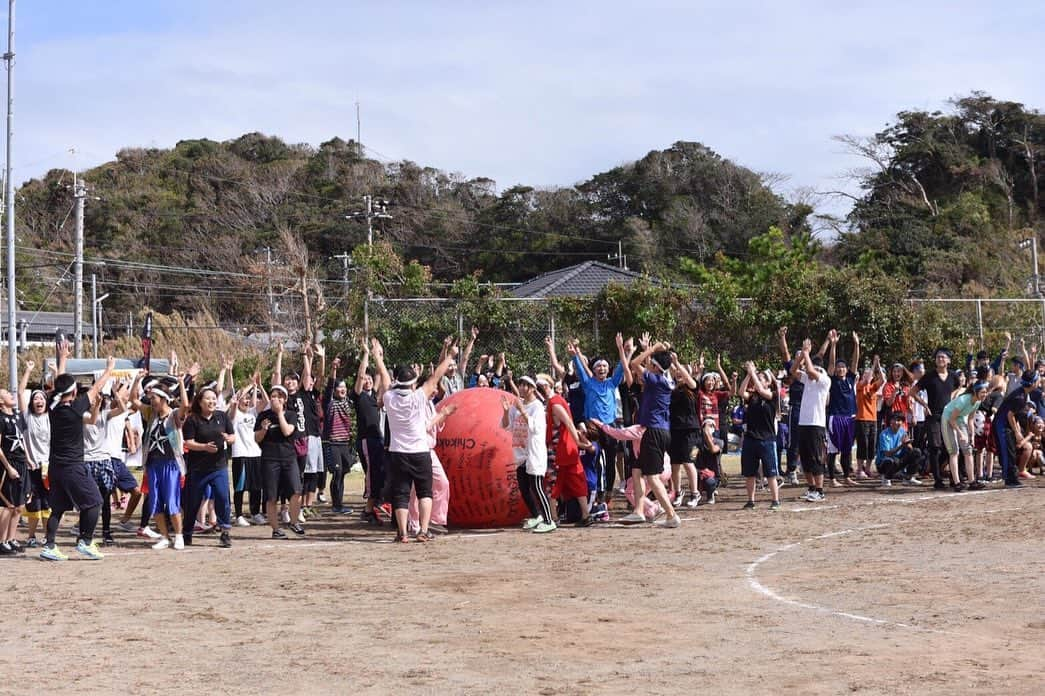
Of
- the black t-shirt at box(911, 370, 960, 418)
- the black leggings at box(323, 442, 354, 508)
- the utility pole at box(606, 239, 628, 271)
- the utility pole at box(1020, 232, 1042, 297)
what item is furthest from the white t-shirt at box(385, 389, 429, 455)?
the utility pole at box(606, 239, 628, 271)

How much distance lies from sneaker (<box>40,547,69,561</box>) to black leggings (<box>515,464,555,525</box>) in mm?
4850

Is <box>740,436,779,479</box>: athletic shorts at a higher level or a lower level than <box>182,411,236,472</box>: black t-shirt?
lower

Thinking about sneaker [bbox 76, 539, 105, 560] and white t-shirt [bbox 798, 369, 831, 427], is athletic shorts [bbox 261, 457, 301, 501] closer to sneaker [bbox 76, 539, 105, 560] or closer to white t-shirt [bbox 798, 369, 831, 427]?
sneaker [bbox 76, 539, 105, 560]

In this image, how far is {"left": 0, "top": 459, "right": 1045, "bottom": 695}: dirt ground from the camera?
7.15m

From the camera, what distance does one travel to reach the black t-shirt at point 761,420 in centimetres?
1542

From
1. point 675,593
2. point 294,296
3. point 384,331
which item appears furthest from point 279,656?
point 294,296

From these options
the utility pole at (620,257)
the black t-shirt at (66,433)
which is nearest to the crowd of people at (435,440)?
the black t-shirt at (66,433)

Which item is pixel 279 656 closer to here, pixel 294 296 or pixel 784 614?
pixel 784 614

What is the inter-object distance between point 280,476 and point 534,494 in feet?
9.43

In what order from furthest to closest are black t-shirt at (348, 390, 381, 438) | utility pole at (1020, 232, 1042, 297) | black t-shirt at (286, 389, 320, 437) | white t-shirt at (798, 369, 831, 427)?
utility pole at (1020, 232, 1042, 297) < white t-shirt at (798, 369, 831, 427) < black t-shirt at (348, 390, 381, 438) < black t-shirt at (286, 389, 320, 437)

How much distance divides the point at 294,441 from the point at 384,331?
11.1 metres

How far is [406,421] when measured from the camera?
43.4 feet

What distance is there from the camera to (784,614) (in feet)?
28.9

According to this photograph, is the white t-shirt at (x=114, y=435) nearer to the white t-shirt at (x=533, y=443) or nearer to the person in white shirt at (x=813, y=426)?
the white t-shirt at (x=533, y=443)
